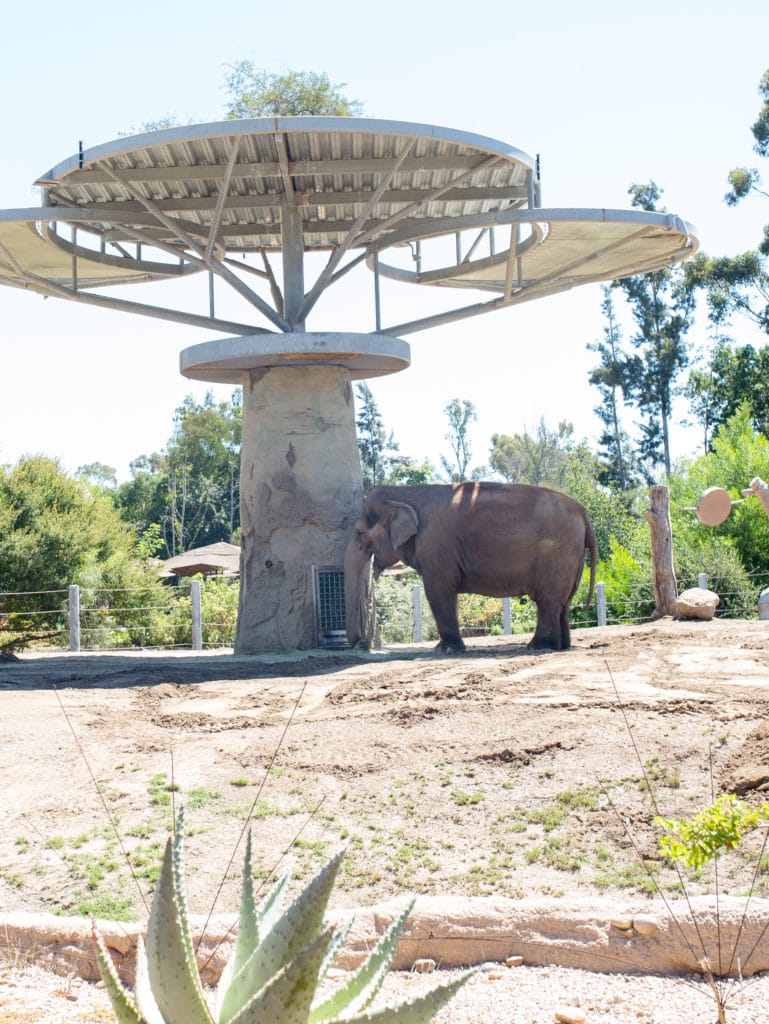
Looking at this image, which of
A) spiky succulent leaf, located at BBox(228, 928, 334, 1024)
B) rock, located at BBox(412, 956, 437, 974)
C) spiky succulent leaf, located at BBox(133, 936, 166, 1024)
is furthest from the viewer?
rock, located at BBox(412, 956, 437, 974)

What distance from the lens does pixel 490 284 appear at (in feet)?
64.2

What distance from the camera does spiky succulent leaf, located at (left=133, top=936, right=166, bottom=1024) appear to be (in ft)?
10.9

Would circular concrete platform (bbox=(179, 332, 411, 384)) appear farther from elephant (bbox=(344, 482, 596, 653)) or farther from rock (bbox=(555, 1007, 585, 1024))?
rock (bbox=(555, 1007, 585, 1024))

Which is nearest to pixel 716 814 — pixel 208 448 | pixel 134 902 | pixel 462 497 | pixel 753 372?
pixel 134 902

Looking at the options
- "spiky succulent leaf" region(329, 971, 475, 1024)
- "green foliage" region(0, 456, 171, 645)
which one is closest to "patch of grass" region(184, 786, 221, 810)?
"spiky succulent leaf" region(329, 971, 475, 1024)

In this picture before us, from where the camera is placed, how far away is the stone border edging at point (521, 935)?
4.75m

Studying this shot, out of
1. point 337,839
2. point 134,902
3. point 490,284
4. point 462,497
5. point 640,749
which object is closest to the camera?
point 134,902

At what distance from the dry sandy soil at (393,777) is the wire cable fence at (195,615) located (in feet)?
36.3

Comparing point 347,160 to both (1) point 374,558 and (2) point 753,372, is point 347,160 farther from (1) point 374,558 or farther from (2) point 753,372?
(2) point 753,372

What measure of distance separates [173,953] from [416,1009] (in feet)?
2.16

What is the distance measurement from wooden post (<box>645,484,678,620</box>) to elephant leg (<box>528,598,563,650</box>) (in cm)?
426

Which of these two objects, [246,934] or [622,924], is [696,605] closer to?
[622,924]

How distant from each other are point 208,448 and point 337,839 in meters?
47.6

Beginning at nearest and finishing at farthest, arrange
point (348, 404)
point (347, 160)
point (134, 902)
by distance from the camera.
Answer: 1. point (134, 902)
2. point (347, 160)
3. point (348, 404)
